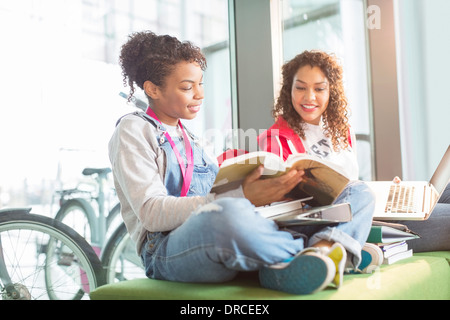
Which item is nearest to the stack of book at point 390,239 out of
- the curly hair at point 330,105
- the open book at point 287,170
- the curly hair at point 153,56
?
the open book at point 287,170

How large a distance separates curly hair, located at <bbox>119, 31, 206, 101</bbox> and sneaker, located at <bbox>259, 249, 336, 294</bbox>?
0.62m

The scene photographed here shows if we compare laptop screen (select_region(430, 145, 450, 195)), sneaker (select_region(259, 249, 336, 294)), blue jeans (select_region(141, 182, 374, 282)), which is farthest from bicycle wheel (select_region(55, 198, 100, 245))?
laptop screen (select_region(430, 145, 450, 195))

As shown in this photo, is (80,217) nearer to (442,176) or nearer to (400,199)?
(400,199)

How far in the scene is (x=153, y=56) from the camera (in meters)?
1.20

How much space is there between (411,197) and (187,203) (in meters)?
0.74

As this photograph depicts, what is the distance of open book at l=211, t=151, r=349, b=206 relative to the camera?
0.85 metres

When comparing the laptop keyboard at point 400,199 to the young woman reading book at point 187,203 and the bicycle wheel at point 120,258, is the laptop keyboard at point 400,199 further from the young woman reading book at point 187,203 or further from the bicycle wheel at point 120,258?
the bicycle wheel at point 120,258

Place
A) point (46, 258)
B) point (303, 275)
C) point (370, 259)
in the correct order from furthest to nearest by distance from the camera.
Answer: point (46, 258) → point (370, 259) → point (303, 275)

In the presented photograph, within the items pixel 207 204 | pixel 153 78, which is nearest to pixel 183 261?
pixel 207 204

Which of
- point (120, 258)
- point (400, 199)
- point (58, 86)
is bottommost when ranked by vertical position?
point (120, 258)

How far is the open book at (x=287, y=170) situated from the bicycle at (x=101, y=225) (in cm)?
80

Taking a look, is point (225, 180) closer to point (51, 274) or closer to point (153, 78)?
point (153, 78)

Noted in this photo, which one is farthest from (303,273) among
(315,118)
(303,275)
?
(315,118)

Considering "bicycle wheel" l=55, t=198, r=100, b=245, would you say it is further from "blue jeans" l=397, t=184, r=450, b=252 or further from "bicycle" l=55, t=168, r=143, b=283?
"blue jeans" l=397, t=184, r=450, b=252
